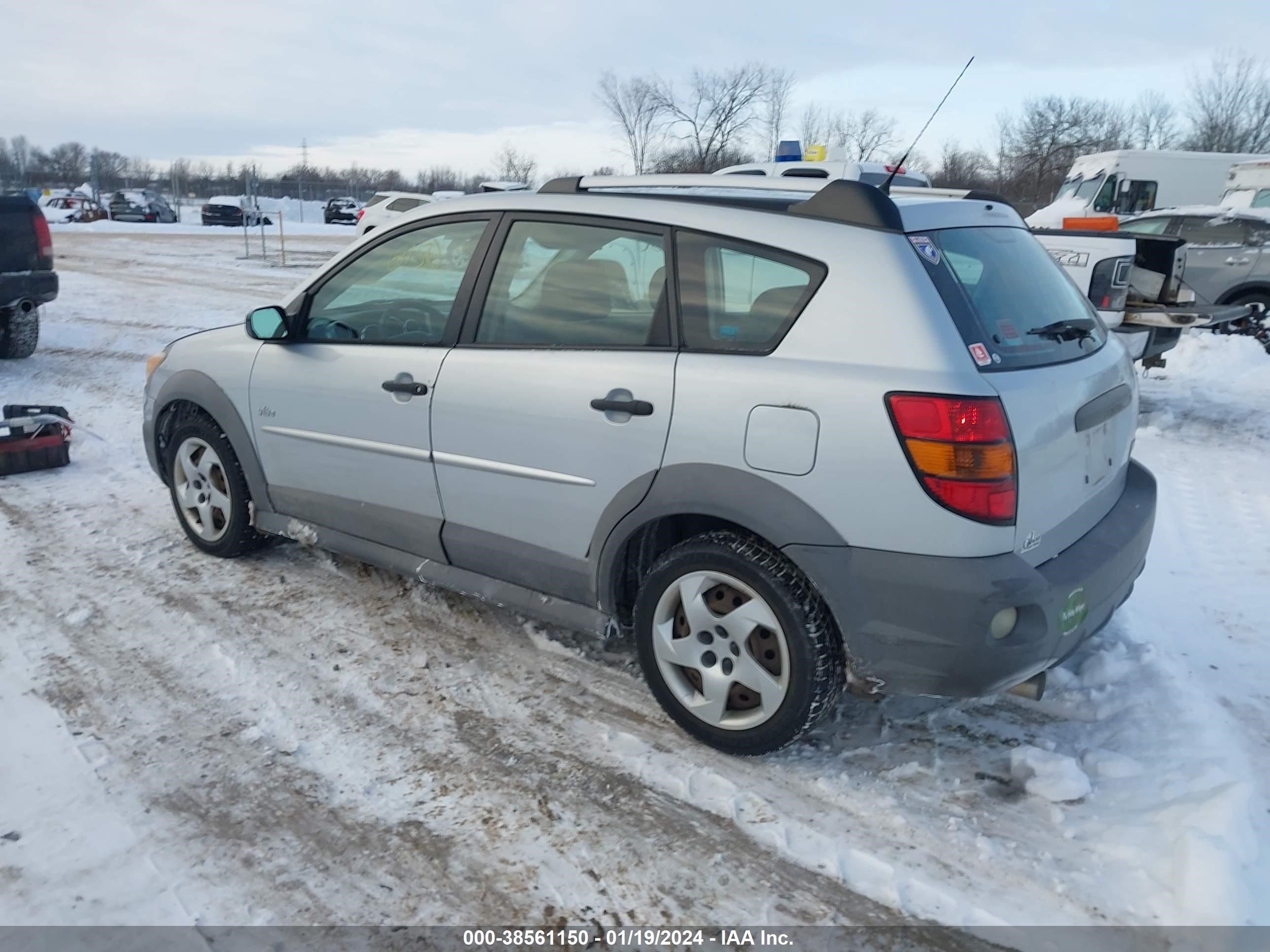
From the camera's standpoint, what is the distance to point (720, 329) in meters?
3.05

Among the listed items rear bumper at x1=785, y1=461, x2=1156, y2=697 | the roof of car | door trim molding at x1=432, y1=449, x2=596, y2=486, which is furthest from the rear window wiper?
door trim molding at x1=432, y1=449, x2=596, y2=486

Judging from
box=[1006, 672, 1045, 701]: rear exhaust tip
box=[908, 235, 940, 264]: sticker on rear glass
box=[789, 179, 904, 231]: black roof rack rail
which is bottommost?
box=[1006, 672, 1045, 701]: rear exhaust tip

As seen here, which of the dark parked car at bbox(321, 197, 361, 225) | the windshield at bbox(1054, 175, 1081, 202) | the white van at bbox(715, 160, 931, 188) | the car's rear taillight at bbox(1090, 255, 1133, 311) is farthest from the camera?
the dark parked car at bbox(321, 197, 361, 225)

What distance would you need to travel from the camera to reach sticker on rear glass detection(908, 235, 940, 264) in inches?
112

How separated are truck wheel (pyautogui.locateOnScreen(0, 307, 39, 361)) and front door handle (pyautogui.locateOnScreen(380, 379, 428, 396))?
7407 mm

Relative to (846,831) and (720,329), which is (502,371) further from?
(846,831)

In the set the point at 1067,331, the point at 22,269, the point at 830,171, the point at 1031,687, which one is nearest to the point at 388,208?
the point at 22,269

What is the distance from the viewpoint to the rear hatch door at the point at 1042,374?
2744 mm

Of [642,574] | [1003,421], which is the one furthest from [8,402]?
[1003,421]

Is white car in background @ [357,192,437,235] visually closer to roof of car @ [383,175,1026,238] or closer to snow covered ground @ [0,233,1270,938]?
snow covered ground @ [0,233,1270,938]

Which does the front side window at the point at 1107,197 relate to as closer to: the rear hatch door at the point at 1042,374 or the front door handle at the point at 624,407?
the rear hatch door at the point at 1042,374

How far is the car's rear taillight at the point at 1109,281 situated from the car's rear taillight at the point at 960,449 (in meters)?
6.00

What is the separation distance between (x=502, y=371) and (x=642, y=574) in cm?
89

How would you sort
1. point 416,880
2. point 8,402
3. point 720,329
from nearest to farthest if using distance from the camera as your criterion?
point 416,880 → point 720,329 → point 8,402
